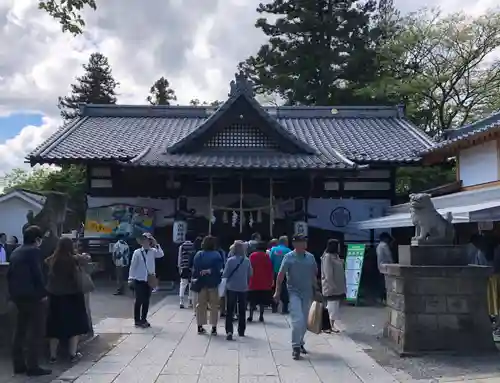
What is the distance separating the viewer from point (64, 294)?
8.23m

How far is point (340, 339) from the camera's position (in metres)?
10.5

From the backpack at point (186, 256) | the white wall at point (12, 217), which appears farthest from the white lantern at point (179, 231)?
the white wall at point (12, 217)

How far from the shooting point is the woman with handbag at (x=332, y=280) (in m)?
11.3

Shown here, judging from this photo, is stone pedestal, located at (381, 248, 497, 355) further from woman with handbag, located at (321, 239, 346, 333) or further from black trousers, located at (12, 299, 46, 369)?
black trousers, located at (12, 299, 46, 369)

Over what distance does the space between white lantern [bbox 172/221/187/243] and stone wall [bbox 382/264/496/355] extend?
33.0 feet

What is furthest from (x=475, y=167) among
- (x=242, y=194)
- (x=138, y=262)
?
(x=138, y=262)

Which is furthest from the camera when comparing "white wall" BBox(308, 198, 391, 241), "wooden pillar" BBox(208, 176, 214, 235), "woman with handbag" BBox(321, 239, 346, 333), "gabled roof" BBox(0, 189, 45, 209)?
"gabled roof" BBox(0, 189, 45, 209)

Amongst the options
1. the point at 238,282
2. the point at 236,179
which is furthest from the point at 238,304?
the point at 236,179

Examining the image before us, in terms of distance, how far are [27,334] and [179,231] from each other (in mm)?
10621

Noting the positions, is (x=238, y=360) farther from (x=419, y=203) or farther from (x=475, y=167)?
(x=475, y=167)

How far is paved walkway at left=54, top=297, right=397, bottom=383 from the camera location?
759cm

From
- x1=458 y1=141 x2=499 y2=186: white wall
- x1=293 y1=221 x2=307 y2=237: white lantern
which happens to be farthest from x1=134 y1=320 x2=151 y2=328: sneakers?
x1=458 y1=141 x2=499 y2=186: white wall

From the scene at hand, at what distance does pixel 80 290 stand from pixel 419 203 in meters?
5.16

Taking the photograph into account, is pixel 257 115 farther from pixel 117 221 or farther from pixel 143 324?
pixel 143 324
